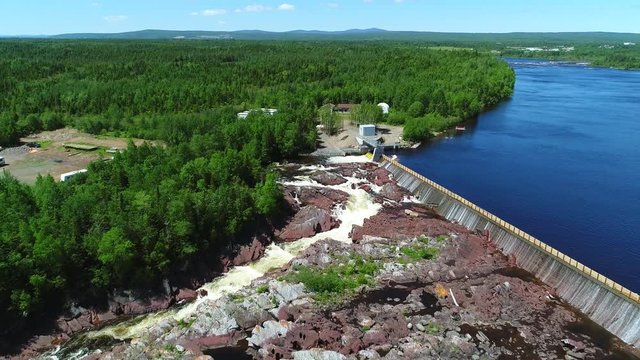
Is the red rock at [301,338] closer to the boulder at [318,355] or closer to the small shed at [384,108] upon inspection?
the boulder at [318,355]

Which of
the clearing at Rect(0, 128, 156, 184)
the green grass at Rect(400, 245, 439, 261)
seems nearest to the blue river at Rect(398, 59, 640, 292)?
the green grass at Rect(400, 245, 439, 261)

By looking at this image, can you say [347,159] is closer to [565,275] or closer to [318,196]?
[318,196]

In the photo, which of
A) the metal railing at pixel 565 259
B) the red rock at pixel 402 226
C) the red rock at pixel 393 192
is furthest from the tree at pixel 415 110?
the red rock at pixel 402 226

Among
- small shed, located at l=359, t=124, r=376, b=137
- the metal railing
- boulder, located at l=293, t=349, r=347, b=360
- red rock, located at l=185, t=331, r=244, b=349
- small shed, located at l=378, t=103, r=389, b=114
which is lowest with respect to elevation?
red rock, located at l=185, t=331, r=244, b=349

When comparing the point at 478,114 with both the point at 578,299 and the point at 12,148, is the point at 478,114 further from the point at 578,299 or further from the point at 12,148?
the point at 12,148

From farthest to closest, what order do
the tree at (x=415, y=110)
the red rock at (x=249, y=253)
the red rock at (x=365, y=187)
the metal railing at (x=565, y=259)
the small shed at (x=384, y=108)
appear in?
1. the small shed at (x=384, y=108)
2. the tree at (x=415, y=110)
3. the red rock at (x=365, y=187)
4. the red rock at (x=249, y=253)
5. the metal railing at (x=565, y=259)

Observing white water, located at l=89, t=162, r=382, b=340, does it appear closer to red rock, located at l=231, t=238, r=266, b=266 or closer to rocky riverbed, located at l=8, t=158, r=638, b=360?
rocky riverbed, located at l=8, t=158, r=638, b=360
